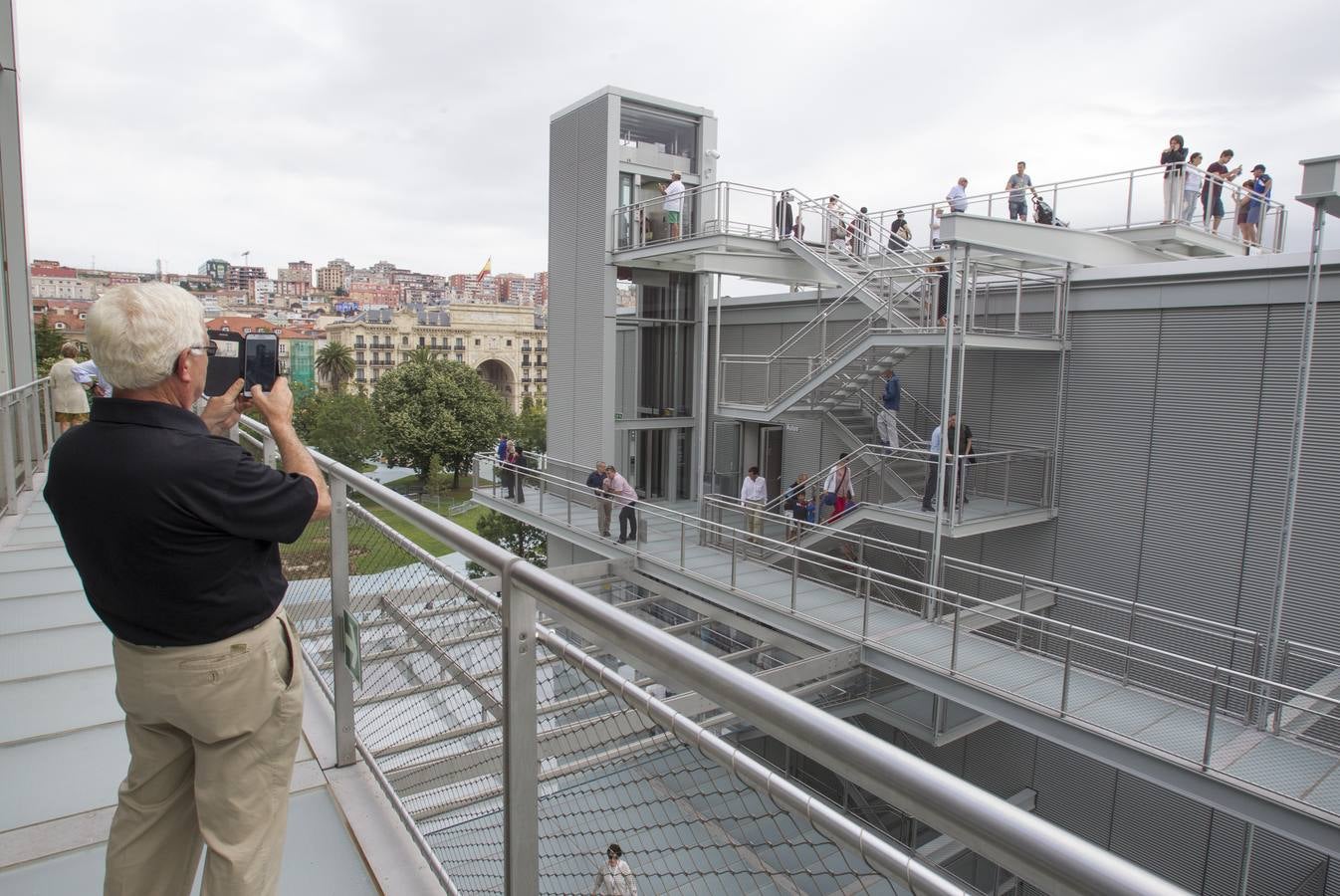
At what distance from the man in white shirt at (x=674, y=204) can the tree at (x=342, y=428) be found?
4649 centimetres

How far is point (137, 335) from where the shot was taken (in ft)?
5.64

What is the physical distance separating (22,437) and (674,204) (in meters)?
14.0

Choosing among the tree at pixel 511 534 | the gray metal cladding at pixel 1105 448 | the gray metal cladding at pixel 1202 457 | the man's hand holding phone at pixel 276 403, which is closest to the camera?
the man's hand holding phone at pixel 276 403

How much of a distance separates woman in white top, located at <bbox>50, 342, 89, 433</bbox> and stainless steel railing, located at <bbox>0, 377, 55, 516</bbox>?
0.40 ft

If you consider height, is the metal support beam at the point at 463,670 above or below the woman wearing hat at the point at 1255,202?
below

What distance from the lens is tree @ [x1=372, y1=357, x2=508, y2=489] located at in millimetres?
57375

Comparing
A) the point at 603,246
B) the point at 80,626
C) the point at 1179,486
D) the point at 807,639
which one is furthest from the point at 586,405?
the point at 80,626

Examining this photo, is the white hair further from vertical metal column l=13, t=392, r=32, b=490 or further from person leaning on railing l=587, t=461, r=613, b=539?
person leaning on railing l=587, t=461, r=613, b=539

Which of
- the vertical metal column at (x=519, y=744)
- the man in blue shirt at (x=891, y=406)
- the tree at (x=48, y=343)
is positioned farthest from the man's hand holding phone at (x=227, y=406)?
the tree at (x=48, y=343)

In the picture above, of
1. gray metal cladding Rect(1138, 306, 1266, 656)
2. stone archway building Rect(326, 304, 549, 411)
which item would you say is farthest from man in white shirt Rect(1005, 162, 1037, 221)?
stone archway building Rect(326, 304, 549, 411)

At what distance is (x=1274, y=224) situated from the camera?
1459cm

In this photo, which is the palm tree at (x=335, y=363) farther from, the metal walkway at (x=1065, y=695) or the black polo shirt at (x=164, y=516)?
the black polo shirt at (x=164, y=516)

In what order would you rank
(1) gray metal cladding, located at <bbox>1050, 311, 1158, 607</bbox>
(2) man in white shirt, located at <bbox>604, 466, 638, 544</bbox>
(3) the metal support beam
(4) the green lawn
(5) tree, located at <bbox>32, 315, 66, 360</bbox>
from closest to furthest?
(3) the metal support beam
(4) the green lawn
(1) gray metal cladding, located at <bbox>1050, 311, 1158, 607</bbox>
(2) man in white shirt, located at <bbox>604, 466, 638, 544</bbox>
(5) tree, located at <bbox>32, 315, 66, 360</bbox>

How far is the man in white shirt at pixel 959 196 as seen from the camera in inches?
605
